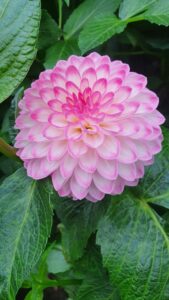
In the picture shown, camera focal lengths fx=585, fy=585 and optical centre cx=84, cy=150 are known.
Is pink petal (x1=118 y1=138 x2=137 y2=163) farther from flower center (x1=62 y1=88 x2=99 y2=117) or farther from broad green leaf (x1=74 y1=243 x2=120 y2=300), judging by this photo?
broad green leaf (x1=74 y1=243 x2=120 y2=300)

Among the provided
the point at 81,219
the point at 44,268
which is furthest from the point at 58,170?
the point at 44,268

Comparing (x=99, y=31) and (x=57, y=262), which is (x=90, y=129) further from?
(x=57, y=262)

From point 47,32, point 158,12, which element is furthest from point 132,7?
point 47,32

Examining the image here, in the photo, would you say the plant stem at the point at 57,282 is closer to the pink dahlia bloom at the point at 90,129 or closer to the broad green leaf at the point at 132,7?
the pink dahlia bloom at the point at 90,129

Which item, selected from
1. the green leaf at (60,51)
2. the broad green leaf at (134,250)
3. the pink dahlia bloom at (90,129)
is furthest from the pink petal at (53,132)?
the green leaf at (60,51)

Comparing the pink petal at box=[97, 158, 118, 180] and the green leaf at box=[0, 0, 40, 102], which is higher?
the green leaf at box=[0, 0, 40, 102]

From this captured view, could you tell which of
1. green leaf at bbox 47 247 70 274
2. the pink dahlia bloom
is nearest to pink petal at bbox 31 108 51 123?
the pink dahlia bloom
